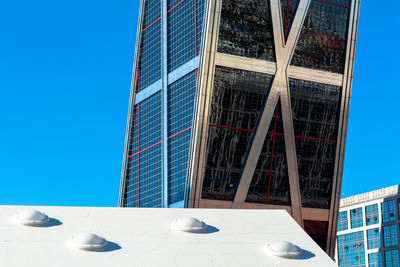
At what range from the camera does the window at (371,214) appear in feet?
533

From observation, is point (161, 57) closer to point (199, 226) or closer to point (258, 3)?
point (258, 3)

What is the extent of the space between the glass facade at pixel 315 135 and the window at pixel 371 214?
208 ft

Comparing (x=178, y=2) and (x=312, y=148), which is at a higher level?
(x=178, y=2)

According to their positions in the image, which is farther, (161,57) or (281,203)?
(161,57)

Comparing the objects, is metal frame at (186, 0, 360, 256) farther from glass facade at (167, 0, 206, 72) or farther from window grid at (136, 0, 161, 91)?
window grid at (136, 0, 161, 91)

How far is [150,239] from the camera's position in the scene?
40.6m

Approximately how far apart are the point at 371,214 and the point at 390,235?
320 inches

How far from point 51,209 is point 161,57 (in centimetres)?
6942

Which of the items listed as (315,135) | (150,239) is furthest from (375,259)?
(150,239)

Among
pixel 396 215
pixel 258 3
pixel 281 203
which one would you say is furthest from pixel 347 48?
pixel 396 215

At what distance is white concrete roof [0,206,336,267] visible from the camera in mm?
37469

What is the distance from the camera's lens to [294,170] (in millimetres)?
101000

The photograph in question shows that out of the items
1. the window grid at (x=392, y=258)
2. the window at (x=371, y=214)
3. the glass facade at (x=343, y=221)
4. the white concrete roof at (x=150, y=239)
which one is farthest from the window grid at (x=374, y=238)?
the white concrete roof at (x=150, y=239)

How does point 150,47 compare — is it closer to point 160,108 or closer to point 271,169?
point 160,108
